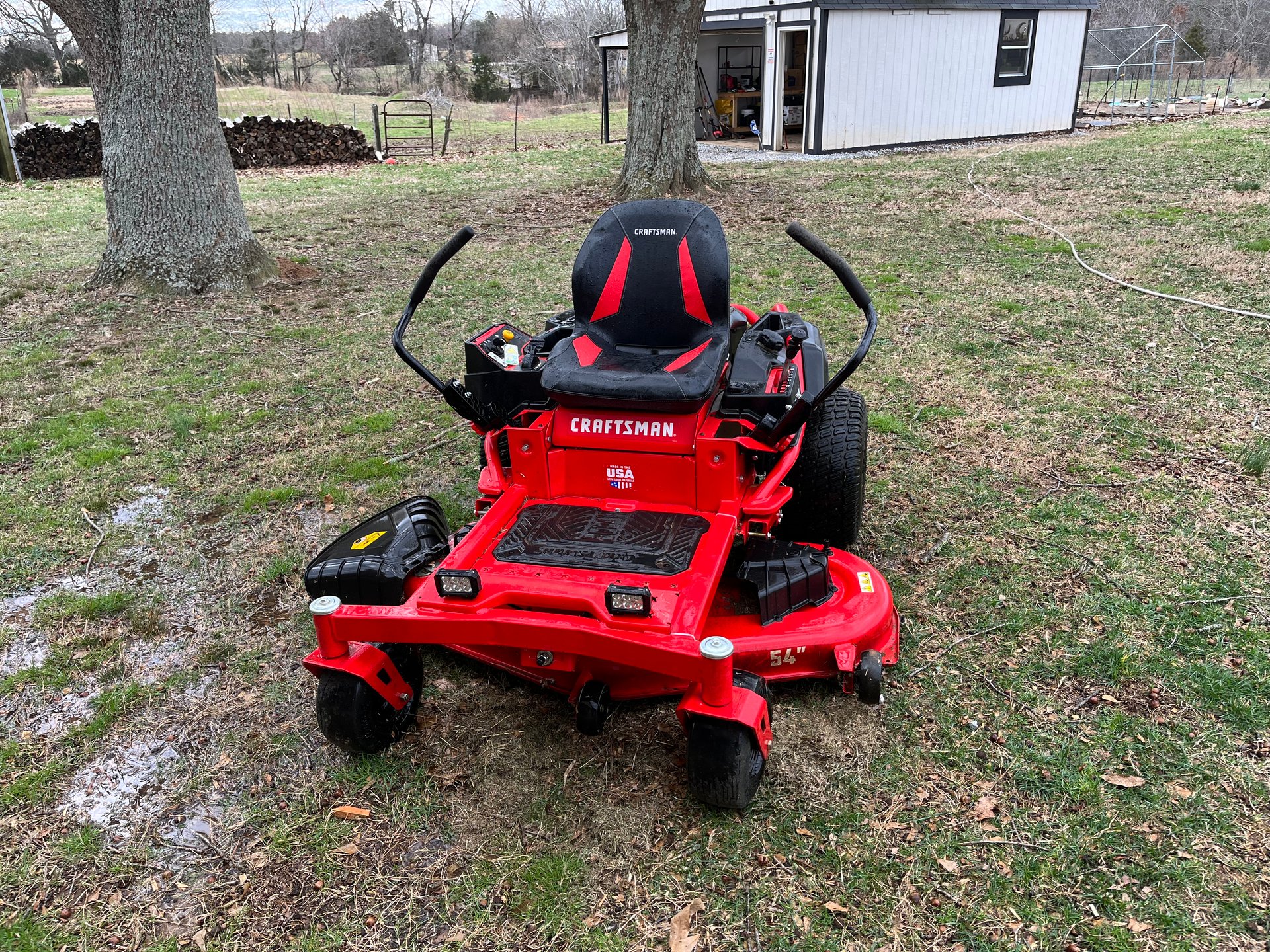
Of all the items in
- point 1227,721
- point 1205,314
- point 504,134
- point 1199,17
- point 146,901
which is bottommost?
point 146,901

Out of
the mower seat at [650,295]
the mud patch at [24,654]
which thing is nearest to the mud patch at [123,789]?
the mud patch at [24,654]

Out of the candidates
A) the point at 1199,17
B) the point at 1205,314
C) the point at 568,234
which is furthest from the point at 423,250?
the point at 1199,17

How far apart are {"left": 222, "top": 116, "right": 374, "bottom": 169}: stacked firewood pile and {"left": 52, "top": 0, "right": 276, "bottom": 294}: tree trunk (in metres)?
9.52

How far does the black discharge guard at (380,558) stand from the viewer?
295 centimetres

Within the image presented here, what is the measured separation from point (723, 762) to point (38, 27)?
47.9m

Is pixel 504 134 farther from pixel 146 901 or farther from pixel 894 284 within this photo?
pixel 146 901

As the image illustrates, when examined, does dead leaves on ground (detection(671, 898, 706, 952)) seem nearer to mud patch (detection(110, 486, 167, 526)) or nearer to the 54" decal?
the 54" decal

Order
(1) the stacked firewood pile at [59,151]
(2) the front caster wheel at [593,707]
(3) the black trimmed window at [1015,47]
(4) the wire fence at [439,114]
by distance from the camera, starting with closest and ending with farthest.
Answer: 1. (2) the front caster wheel at [593,707]
2. (1) the stacked firewood pile at [59,151]
3. (3) the black trimmed window at [1015,47]
4. (4) the wire fence at [439,114]

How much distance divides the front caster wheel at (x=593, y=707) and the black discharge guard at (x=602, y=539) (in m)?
0.37

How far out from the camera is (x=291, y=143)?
1664 centimetres

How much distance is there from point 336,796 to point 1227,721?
278cm

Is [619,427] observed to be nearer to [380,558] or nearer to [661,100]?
[380,558]

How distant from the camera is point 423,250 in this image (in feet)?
30.9

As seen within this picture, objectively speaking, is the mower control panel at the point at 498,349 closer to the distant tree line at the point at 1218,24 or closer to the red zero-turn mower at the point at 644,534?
the red zero-turn mower at the point at 644,534
